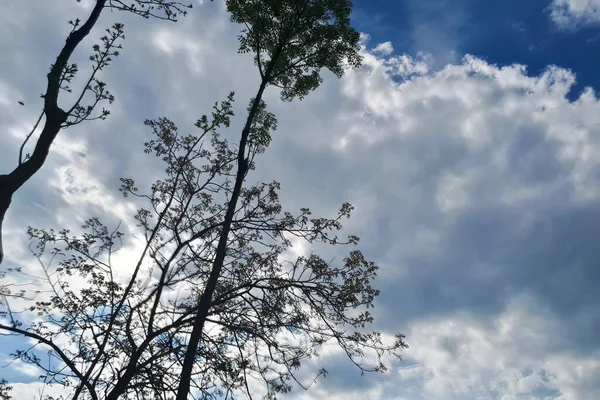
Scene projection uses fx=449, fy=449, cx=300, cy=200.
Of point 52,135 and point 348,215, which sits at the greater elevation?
point 348,215

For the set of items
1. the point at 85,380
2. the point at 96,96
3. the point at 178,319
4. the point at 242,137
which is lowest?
the point at 85,380

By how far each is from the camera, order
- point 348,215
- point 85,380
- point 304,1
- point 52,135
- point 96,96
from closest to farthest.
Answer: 1. point 52,135
2. point 96,96
3. point 85,380
4. point 348,215
5. point 304,1

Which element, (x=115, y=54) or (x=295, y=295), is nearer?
(x=115, y=54)

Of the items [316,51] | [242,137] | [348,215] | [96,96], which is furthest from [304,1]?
[96,96]

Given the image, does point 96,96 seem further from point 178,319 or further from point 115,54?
point 178,319

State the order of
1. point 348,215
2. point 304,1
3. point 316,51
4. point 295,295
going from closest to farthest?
1. point 295,295
2. point 348,215
3. point 304,1
4. point 316,51

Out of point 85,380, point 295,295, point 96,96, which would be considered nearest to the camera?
point 96,96

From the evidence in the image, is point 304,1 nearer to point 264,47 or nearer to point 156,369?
point 264,47

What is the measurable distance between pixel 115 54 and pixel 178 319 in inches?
218

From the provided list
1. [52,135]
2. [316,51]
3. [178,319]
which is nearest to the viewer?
[52,135]

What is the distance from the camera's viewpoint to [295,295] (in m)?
10.4

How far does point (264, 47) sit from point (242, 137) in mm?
3502

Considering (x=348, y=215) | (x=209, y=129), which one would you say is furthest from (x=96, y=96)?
(x=348, y=215)

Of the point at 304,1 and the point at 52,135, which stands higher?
the point at 304,1
